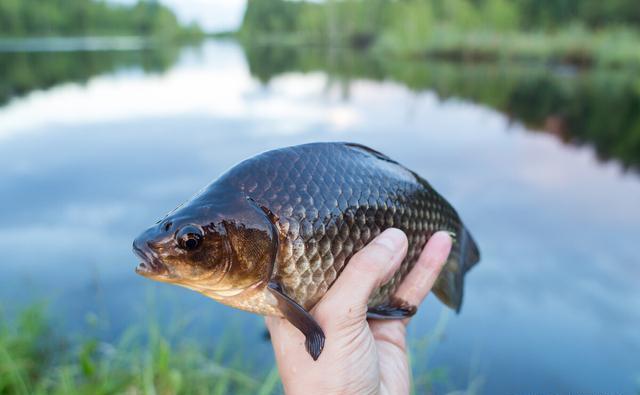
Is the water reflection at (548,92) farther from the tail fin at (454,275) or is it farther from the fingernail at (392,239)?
the fingernail at (392,239)

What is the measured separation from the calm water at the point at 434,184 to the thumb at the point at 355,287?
8.71 ft

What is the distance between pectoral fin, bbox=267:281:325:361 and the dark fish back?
0.07 metres

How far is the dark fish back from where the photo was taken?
1702 millimetres

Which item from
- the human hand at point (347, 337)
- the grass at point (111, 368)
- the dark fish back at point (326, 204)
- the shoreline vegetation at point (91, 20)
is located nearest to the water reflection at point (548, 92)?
the grass at point (111, 368)

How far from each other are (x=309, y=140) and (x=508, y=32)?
2673 cm

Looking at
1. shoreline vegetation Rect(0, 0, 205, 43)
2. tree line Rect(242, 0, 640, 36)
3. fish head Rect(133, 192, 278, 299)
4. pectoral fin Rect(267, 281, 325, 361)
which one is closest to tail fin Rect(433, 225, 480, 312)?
pectoral fin Rect(267, 281, 325, 361)

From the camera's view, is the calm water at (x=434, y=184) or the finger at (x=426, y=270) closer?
the finger at (x=426, y=270)

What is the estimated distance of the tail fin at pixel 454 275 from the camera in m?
2.40

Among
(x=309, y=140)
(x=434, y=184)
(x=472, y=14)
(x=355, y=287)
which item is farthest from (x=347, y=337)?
(x=472, y=14)

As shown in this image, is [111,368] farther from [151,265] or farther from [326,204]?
[326,204]

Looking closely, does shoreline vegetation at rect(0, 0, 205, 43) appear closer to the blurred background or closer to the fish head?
the blurred background

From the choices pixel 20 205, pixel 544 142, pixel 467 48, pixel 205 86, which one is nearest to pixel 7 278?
pixel 20 205

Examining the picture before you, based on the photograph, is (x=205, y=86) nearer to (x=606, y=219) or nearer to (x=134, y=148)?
(x=134, y=148)

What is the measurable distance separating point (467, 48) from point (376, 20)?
34046 mm
